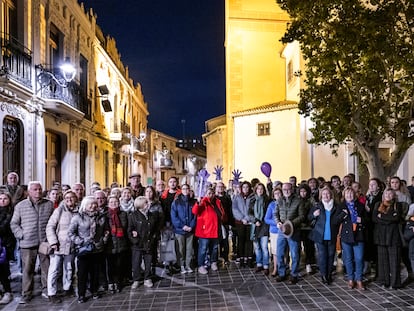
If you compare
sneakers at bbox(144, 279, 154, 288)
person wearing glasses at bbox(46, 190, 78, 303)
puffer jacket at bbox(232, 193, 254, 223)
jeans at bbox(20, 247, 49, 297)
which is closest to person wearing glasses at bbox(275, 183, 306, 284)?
puffer jacket at bbox(232, 193, 254, 223)

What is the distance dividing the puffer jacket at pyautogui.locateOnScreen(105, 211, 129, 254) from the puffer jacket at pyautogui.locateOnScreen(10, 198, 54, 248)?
41.1 inches

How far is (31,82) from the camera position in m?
11.6

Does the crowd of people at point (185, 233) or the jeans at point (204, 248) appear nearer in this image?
the crowd of people at point (185, 233)

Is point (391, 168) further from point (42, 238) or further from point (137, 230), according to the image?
point (42, 238)

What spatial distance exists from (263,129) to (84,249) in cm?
1542

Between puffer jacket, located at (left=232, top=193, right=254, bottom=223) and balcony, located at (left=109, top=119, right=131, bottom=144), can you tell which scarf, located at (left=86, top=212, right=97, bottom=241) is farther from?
balcony, located at (left=109, top=119, right=131, bottom=144)

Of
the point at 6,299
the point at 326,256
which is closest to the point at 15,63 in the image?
the point at 6,299

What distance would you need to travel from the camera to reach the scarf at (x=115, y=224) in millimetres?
6750

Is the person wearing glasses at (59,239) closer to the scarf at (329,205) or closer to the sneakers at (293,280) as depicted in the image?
the sneakers at (293,280)

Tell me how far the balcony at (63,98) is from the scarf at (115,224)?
22.5 ft

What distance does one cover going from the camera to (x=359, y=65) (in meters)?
11.0

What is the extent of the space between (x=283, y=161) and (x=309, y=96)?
8.41m

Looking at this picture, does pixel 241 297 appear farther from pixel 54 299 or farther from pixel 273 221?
pixel 54 299

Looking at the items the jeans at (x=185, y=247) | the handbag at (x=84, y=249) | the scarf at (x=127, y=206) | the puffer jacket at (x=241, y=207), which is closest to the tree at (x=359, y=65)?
the puffer jacket at (x=241, y=207)
